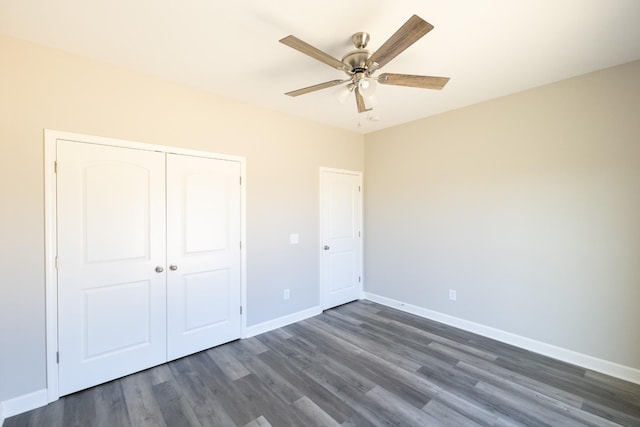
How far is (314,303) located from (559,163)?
126 inches

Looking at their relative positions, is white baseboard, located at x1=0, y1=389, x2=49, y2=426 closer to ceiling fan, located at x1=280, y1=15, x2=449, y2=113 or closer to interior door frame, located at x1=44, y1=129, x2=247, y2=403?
interior door frame, located at x1=44, y1=129, x2=247, y2=403

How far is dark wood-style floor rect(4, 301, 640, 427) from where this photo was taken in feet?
6.48

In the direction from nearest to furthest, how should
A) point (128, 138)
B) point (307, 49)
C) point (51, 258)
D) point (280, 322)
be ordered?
point (307, 49), point (51, 258), point (128, 138), point (280, 322)

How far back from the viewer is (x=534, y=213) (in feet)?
9.49

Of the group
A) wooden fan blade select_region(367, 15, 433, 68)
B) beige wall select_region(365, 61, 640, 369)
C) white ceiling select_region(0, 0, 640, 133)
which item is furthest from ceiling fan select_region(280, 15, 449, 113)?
beige wall select_region(365, 61, 640, 369)

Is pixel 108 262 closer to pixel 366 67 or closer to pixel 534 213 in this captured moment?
pixel 366 67

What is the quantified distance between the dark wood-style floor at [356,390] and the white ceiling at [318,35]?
8.92 ft

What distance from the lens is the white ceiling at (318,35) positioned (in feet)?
5.72

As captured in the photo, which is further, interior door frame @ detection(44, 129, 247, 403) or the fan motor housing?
interior door frame @ detection(44, 129, 247, 403)

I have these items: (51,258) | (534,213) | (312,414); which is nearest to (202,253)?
(51,258)

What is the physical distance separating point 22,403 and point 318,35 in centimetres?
342

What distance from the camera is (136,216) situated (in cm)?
248

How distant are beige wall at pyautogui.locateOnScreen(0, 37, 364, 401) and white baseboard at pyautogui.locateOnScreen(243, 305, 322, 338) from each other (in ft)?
0.22

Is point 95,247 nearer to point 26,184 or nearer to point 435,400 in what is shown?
point 26,184
